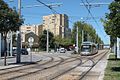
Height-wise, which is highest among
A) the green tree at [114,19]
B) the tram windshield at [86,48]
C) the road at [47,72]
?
the green tree at [114,19]

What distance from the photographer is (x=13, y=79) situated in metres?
20.7

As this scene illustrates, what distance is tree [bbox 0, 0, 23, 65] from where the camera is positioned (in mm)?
32375

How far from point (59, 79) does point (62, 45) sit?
135614 mm

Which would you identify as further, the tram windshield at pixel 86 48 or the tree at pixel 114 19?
the tram windshield at pixel 86 48

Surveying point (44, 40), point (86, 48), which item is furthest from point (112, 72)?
point (44, 40)

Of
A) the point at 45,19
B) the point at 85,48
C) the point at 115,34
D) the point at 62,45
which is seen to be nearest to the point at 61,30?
the point at 45,19

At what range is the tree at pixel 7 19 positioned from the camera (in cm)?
3238

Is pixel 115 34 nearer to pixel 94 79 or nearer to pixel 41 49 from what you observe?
pixel 94 79

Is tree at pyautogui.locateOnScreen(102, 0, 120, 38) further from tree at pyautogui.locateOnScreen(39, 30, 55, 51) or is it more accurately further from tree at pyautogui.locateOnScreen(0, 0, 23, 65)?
tree at pyautogui.locateOnScreen(39, 30, 55, 51)

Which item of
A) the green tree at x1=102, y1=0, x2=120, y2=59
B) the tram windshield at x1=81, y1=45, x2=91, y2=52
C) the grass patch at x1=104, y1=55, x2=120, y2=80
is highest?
the green tree at x1=102, y1=0, x2=120, y2=59

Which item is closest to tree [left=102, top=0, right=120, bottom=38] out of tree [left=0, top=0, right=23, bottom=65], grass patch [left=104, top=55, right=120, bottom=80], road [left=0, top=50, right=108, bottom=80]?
grass patch [left=104, top=55, right=120, bottom=80]

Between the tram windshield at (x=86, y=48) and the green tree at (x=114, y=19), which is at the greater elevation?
the green tree at (x=114, y=19)

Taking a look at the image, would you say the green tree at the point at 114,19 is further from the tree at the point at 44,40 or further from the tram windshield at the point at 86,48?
the tree at the point at 44,40

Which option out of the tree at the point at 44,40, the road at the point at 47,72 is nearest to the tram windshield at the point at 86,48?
the road at the point at 47,72
